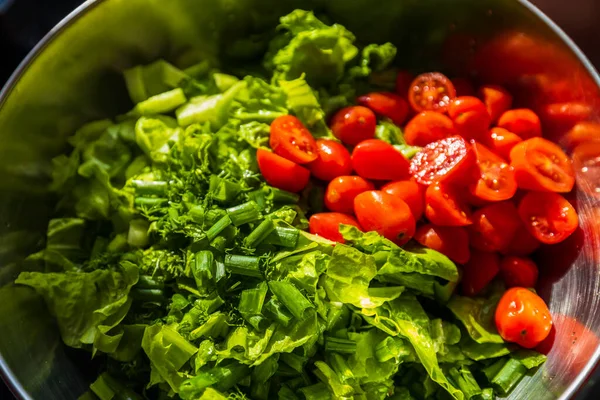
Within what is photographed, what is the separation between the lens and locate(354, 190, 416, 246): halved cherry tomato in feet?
4.49

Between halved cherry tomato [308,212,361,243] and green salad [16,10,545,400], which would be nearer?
green salad [16,10,545,400]

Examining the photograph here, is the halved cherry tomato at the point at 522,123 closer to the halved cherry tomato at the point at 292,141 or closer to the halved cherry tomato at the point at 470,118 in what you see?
the halved cherry tomato at the point at 470,118

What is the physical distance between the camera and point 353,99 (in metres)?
1.68

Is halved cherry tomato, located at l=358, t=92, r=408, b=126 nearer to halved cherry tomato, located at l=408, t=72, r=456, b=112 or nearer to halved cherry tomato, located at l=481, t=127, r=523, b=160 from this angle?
halved cherry tomato, located at l=408, t=72, r=456, b=112

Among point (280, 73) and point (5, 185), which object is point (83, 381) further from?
point (280, 73)

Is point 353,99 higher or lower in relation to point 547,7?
lower

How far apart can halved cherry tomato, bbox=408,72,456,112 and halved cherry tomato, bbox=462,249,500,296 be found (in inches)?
16.5

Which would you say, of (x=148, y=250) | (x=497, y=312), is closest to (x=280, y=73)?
(x=148, y=250)

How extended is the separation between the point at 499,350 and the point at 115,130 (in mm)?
1128

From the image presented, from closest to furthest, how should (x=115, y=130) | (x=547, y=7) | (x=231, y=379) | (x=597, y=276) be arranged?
(x=231, y=379) → (x=597, y=276) → (x=115, y=130) → (x=547, y=7)

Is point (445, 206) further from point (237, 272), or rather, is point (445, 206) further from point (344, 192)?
point (237, 272)

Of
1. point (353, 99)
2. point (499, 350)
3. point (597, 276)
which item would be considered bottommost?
point (499, 350)

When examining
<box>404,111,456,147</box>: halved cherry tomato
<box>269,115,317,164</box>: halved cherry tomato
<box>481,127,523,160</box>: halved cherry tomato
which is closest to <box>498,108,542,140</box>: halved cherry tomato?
<box>481,127,523,160</box>: halved cherry tomato

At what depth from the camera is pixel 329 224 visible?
142 cm
